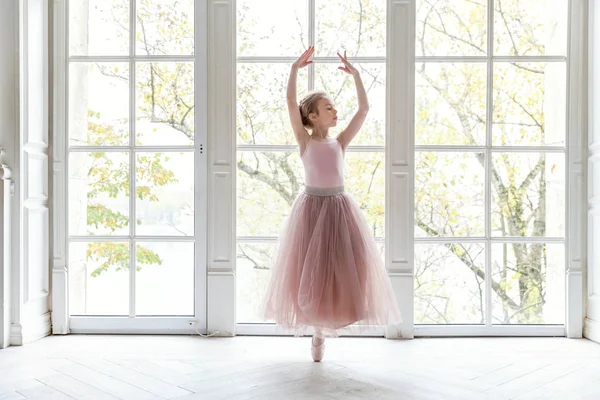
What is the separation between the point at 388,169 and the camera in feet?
9.71

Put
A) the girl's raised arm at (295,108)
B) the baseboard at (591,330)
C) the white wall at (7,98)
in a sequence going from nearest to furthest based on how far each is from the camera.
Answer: the girl's raised arm at (295,108) < the white wall at (7,98) < the baseboard at (591,330)

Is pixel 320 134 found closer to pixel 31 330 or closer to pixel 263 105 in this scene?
pixel 263 105

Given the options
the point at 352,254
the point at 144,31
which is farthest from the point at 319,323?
the point at 144,31

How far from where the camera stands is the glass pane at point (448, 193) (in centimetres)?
307

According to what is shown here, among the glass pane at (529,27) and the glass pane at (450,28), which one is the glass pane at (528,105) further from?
the glass pane at (450,28)

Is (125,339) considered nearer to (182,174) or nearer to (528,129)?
(182,174)

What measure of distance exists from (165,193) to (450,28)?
1845 millimetres

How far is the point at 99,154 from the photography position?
10.0ft

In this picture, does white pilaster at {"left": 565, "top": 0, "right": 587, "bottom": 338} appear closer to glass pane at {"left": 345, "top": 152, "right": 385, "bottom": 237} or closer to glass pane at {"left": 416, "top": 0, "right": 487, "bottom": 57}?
glass pane at {"left": 416, "top": 0, "right": 487, "bottom": 57}

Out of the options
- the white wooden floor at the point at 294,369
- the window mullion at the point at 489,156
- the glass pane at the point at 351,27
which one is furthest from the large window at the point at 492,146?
the white wooden floor at the point at 294,369

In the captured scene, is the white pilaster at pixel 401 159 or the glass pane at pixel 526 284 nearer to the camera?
the white pilaster at pixel 401 159

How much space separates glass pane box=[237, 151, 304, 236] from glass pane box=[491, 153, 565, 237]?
1129 millimetres

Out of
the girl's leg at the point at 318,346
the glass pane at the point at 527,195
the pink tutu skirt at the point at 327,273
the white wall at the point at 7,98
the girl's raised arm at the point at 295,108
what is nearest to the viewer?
the pink tutu skirt at the point at 327,273

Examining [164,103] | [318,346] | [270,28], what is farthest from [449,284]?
[164,103]
